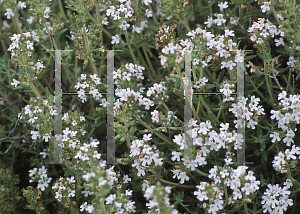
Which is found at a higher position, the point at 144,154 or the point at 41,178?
the point at 144,154

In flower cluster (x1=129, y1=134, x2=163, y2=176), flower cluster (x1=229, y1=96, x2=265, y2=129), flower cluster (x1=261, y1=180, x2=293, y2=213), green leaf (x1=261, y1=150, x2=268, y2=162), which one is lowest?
flower cluster (x1=261, y1=180, x2=293, y2=213)

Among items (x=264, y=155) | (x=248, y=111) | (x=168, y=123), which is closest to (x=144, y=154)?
(x=168, y=123)

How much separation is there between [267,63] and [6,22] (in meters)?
3.61

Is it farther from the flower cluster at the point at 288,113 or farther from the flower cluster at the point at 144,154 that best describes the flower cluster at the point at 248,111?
the flower cluster at the point at 144,154

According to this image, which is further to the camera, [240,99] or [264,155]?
[264,155]

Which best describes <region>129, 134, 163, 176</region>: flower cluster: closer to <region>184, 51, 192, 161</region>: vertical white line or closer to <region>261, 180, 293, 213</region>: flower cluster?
<region>184, 51, 192, 161</region>: vertical white line

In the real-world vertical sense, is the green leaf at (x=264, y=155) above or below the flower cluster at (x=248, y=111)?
below

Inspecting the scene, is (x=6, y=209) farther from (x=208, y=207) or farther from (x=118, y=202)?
(x=208, y=207)

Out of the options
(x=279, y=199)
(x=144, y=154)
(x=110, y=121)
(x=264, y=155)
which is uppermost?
(x=110, y=121)

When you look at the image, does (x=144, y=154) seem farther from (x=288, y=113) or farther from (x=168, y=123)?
(x=288, y=113)

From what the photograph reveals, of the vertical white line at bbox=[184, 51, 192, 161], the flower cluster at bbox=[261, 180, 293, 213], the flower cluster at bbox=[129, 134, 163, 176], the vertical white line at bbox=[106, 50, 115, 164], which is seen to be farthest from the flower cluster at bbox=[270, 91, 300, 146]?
the vertical white line at bbox=[106, 50, 115, 164]

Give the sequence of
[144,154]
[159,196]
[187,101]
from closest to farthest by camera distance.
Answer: [159,196] < [144,154] < [187,101]

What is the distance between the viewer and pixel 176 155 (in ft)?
9.77

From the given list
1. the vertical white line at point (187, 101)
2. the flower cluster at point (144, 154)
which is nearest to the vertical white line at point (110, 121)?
the flower cluster at point (144, 154)
